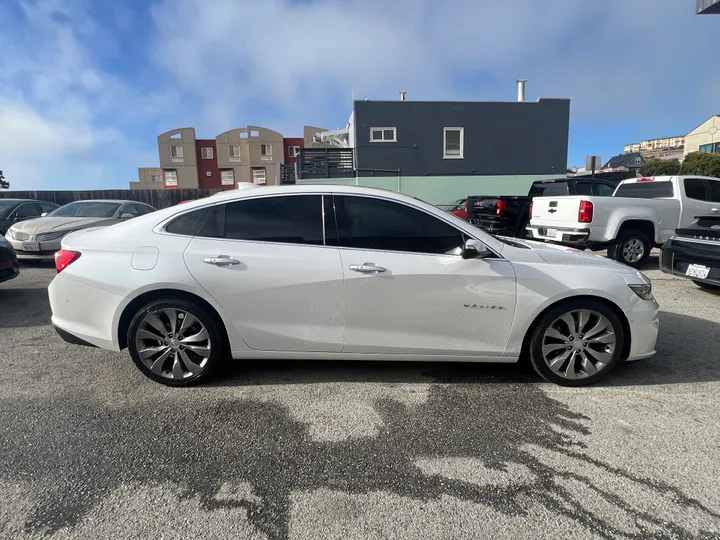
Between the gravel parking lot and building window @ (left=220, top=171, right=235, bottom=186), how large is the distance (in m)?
46.4

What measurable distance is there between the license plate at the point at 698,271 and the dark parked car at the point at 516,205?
15.1 ft

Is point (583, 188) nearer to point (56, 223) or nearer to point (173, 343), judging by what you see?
point (173, 343)

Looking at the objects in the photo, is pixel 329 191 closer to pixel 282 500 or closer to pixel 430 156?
pixel 282 500

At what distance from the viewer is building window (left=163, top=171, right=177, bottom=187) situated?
46781mm

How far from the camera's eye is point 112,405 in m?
3.03

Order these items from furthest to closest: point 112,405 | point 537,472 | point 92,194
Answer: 1. point 92,194
2. point 112,405
3. point 537,472

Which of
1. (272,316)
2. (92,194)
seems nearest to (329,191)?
(272,316)

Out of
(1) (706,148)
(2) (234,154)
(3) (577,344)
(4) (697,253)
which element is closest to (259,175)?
(2) (234,154)

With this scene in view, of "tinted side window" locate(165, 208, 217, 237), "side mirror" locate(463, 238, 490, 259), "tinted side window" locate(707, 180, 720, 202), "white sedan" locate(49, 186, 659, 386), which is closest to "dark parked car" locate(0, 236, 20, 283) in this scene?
"white sedan" locate(49, 186, 659, 386)

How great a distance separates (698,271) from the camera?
5668 mm

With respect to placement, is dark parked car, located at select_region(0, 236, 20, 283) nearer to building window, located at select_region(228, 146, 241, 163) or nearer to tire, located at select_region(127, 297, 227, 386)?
tire, located at select_region(127, 297, 227, 386)

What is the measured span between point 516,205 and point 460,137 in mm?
8568

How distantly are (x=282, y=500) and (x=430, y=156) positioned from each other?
18.1 metres

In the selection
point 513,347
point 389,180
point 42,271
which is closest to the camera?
point 513,347
